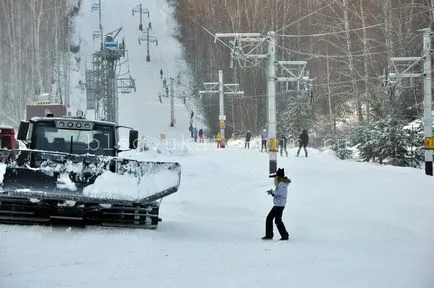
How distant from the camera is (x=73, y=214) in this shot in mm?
10961

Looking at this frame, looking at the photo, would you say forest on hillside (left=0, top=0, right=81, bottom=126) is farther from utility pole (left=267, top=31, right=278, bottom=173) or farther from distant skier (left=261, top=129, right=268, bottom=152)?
utility pole (left=267, top=31, right=278, bottom=173)

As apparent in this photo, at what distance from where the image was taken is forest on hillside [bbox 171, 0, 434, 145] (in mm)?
41125

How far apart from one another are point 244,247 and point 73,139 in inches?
181

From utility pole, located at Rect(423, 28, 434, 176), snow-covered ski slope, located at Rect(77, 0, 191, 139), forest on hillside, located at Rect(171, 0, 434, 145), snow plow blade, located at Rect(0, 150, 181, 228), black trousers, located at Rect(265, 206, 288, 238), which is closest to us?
snow plow blade, located at Rect(0, 150, 181, 228)

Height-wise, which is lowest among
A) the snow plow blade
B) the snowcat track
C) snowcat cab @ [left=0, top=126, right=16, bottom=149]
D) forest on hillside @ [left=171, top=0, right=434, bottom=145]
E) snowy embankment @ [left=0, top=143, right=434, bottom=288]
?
snowy embankment @ [left=0, top=143, right=434, bottom=288]

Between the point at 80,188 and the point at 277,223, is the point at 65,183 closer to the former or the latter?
the point at 80,188

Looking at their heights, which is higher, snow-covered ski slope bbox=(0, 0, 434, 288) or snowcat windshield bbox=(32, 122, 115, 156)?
snowcat windshield bbox=(32, 122, 115, 156)

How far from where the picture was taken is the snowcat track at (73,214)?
10781mm

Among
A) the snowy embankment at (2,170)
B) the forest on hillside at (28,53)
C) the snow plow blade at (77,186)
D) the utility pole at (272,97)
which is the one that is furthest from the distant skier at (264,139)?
the snowy embankment at (2,170)

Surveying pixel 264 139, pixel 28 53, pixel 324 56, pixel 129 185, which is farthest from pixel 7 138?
pixel 28 53

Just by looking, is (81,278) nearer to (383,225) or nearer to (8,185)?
(8,185)

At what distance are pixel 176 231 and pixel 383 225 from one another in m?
4.86

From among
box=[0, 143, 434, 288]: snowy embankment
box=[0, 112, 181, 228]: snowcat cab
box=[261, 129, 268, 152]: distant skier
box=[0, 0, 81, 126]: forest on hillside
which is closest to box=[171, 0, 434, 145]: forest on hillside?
box=[261, 129, 268, 152]: distant skier

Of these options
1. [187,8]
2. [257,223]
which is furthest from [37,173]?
[187,8]
